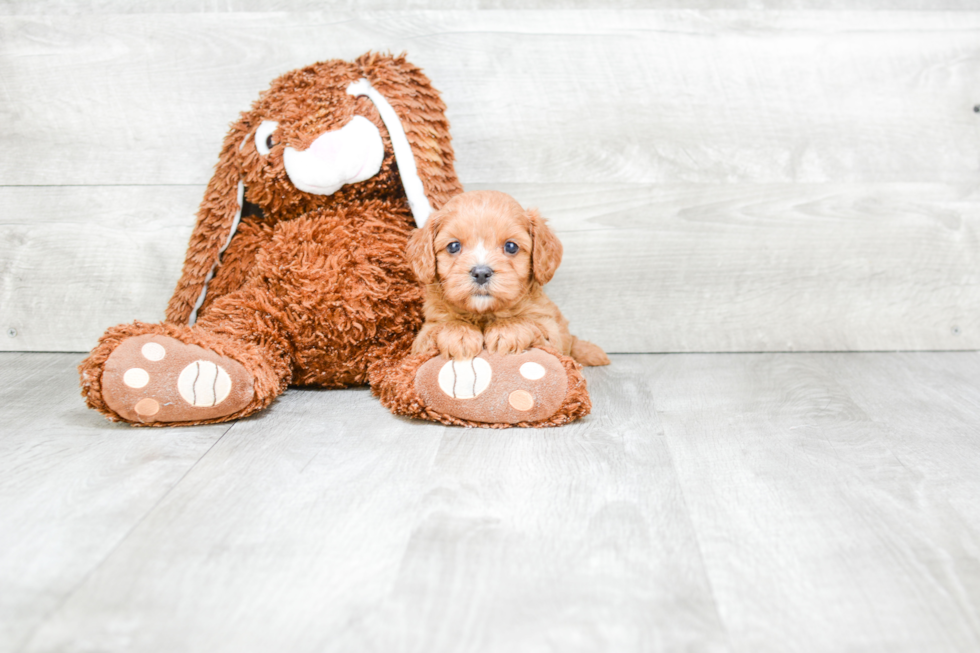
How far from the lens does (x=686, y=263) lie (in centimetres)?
166

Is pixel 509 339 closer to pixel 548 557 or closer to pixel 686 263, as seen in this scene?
pixel 548 557

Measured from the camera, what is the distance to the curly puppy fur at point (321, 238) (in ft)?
4.34

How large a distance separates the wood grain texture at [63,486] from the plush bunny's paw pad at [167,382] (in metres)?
0.04

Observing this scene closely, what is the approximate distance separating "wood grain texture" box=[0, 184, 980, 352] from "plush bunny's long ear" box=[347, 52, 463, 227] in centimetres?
27

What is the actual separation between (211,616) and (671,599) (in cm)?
43

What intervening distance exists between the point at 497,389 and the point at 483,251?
0.21 metres

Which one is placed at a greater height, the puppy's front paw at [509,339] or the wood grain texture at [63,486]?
the puppy's front paw at [509,339]

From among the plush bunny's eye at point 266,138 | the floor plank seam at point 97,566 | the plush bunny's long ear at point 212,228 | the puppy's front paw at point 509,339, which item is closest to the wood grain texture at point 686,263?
the plush bunny's long ear at point 212,228

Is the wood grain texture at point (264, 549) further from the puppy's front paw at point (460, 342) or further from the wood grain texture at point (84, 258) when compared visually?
the wood grain texture at point (84, 258)

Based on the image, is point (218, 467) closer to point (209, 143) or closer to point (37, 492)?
point (37, 492)

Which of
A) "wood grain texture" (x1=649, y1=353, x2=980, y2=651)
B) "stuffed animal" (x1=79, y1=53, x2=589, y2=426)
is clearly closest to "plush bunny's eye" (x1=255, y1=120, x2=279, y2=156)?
"stuffed animal" (x1=79, y1=53, x2=589, y2=426)

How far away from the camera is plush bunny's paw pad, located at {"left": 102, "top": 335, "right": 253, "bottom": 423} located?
3.76 ft

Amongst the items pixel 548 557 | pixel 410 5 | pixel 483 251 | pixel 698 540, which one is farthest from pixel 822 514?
pixel 410 5

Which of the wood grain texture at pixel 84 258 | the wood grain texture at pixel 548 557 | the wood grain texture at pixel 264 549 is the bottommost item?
the wood grain texture at pixel 548 557
